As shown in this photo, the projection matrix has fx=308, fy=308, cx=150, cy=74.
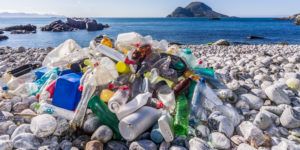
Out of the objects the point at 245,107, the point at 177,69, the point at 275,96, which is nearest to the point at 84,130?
the point at 177,69

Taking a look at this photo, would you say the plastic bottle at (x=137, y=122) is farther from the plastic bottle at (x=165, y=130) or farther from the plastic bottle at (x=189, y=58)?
the plastic bottle at (x=189, y=58)

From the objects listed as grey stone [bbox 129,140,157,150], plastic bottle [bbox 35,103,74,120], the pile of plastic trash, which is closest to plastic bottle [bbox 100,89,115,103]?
the pile of plastic trash

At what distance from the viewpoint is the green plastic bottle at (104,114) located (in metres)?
3.08

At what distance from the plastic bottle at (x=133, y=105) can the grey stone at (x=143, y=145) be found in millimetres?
355

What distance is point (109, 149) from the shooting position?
2873mm

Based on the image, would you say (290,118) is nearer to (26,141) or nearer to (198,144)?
(198,144)

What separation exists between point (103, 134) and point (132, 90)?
2.62 feet

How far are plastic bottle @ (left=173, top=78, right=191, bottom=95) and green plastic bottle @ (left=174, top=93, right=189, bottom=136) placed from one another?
0.19ft

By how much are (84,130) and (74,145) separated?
0.21 metres

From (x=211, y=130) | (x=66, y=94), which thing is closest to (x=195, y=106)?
(x=211, y=130)

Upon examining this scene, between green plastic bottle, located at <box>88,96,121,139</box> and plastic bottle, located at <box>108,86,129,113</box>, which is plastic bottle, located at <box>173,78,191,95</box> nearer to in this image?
plastic bottle, located at <box>108,86,129,113</box>

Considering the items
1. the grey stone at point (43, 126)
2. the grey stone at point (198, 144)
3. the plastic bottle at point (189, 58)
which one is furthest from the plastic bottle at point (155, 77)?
the grey stone at point (43, 126)

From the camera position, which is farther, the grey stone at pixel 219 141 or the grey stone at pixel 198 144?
the grey stone at pixel 219 141

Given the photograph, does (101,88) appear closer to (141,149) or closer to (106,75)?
(106,75)
